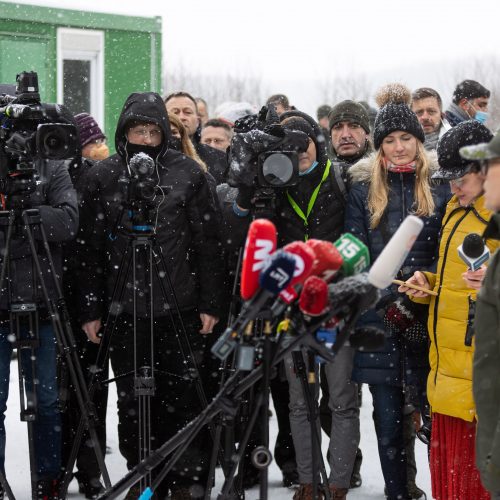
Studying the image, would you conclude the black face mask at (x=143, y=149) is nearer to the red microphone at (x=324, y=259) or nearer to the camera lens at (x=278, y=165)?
the camera lens at (x=278, y=165)

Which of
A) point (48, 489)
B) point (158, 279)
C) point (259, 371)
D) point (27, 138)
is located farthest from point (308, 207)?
point (259, 371)

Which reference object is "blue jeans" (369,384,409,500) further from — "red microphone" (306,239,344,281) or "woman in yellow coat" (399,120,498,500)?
"red microphone" (306,239,344,281)

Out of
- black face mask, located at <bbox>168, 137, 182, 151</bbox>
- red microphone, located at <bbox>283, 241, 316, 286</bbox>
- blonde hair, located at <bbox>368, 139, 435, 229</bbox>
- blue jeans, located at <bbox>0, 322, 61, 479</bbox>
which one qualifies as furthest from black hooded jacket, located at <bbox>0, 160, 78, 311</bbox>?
red microphone, located at <bbox>283, 241, 316, 286</bbox>

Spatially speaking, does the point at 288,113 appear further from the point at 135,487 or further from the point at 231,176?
the point at 135,487

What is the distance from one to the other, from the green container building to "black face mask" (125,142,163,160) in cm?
535

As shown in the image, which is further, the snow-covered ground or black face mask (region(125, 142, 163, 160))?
the snow-covered ground

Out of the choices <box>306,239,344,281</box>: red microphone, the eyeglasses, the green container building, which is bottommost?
<box>306,239,344,281</box>: red microphone

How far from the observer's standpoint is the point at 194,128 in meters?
6.89

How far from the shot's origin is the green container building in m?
10.1

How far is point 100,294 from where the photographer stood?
201 inches

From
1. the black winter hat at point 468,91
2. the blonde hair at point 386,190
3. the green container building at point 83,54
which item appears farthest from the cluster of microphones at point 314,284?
the green container building at point 83,54

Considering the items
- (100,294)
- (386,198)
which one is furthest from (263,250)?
(100,294)

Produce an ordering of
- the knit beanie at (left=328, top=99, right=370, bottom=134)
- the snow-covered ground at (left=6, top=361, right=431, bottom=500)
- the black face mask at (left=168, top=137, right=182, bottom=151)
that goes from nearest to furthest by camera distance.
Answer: the snow-covered ground at (left=6, top=361, right=431, bottom=500), the black face mask at (left=168, top=137, right=182, bottom=151), the knit beanie at (left=328, top=99, right=370, bottom=134)

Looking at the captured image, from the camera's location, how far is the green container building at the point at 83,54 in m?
10.1
